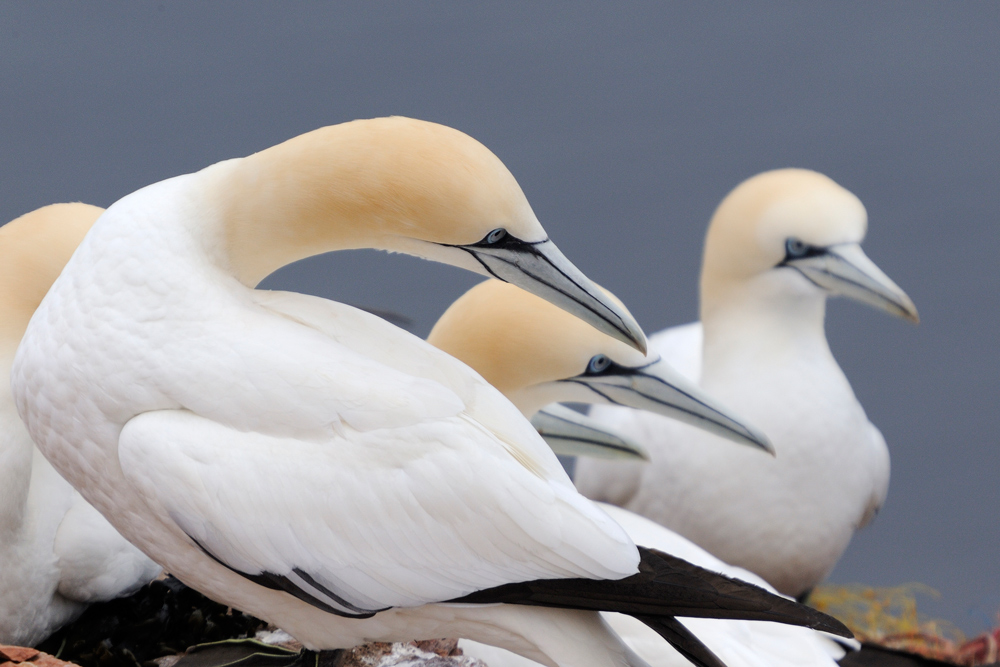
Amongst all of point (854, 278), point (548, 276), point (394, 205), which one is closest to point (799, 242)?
point (854, 278)

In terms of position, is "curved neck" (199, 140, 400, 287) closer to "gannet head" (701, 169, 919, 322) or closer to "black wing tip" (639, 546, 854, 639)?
"black wing tip" (639, 546, 854, 639)

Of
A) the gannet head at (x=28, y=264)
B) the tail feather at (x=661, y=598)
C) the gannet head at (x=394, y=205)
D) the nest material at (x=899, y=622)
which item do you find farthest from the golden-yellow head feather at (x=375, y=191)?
the nest material at (x=899, y=622)

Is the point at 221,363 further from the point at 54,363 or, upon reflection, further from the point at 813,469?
the point at 813,469

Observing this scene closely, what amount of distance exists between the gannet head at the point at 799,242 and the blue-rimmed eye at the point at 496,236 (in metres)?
2.03

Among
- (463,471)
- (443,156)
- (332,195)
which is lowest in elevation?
(463,471)

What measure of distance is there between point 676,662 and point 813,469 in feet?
5.10

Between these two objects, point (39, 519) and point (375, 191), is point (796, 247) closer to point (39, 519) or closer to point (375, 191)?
point (375, 191)

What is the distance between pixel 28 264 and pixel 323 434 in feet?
3.29

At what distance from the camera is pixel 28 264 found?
95.5 inches

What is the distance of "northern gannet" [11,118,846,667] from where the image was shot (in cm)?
177

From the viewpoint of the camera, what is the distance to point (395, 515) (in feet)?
5.87

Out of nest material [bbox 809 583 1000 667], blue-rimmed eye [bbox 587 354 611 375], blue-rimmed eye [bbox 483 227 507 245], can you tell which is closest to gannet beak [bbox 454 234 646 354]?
blue-rimmed eye [bbox 483 227 507 245]

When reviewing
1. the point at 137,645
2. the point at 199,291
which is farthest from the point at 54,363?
the point at 137,645

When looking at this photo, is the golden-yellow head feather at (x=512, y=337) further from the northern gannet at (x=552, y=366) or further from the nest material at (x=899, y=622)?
the nest material at (x=899, y=622)
